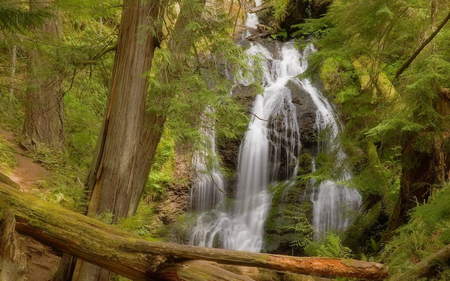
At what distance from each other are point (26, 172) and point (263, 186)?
25.1 feet

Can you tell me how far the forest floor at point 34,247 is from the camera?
15.3 feet

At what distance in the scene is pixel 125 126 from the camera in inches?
193

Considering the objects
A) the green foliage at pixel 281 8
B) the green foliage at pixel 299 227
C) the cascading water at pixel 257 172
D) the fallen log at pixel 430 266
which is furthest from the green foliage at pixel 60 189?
the green foliage at pixel 281 8

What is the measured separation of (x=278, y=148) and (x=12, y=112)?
8.31 metres

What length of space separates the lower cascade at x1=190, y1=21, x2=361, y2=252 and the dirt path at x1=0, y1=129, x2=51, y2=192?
495cm

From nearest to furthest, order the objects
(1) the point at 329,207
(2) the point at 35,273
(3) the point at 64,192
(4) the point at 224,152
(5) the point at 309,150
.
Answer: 1. (2) the point at 35,273
2. (3) the point at 64,192
3. (1) the point at 329,207
4. (5) the point at 309,150
5. (4) the point at 224,152

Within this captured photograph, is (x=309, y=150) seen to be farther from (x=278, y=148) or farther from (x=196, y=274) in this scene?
(x=196, y=274)

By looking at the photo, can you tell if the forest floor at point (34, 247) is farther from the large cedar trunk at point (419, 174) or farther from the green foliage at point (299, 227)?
the green foliage at point (299, 227)

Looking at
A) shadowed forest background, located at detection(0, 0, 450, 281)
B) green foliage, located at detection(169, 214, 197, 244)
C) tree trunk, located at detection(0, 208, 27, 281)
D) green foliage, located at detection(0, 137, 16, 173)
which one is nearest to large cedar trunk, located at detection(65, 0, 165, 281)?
shadowed forest background, located at detection(0, 0, 450, 281)

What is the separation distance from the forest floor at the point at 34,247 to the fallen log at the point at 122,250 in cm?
55

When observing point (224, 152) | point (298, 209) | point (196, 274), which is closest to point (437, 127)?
point (196, 274)

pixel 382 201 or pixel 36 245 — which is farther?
pixel 382 201

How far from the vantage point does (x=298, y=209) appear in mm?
10625

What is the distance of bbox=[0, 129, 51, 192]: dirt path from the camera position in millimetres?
6718
